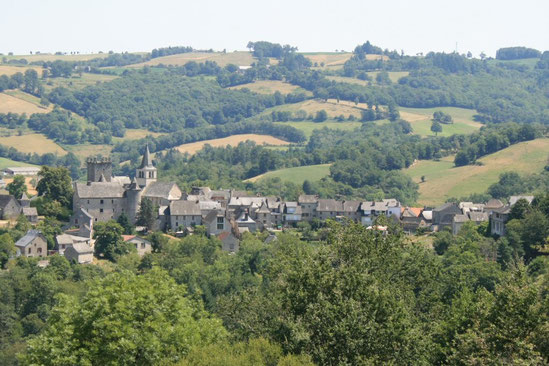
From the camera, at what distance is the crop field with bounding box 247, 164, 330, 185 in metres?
160

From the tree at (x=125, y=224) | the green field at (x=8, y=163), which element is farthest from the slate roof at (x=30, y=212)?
the green field at (x=8, y=163)

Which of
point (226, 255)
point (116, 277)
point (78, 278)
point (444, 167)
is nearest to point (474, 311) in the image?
point (116, 277)

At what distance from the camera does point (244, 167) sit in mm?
178375

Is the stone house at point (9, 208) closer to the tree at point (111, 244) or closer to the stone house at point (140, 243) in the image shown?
the tree at point (111, 244)

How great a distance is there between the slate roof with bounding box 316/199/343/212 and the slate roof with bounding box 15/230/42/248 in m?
42.1

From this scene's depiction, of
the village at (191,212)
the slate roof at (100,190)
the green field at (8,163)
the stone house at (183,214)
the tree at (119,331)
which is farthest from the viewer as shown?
the green field at (8,163)

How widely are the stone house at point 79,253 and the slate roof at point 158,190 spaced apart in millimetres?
19697

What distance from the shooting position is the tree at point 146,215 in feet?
316

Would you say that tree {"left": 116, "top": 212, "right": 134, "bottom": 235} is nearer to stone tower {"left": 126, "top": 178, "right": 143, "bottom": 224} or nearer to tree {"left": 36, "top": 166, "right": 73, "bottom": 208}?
stone tower {"left": 126, "top": 178, "right": 143, "bottom": 224}

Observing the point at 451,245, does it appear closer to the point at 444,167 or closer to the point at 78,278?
the point at 78,278

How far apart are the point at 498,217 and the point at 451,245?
291 inches

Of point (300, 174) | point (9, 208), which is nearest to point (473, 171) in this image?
point (300, 174)

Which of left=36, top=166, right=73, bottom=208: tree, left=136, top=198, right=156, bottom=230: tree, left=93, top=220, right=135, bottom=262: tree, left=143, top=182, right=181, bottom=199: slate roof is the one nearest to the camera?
left=93, top=220, right=135, bottom=262: tree

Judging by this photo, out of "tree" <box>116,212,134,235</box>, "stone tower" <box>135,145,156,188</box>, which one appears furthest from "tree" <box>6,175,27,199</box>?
"tree" <box>116,212,134,235</box>
